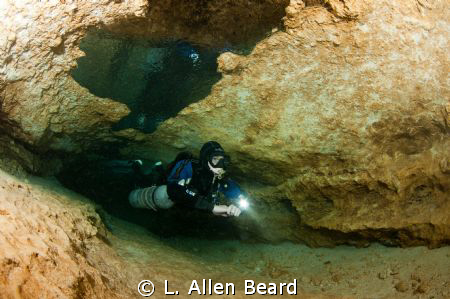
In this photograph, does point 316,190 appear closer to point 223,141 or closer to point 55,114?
point 223,141

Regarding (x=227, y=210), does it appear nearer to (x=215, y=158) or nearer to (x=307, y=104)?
(x=215, y=158)

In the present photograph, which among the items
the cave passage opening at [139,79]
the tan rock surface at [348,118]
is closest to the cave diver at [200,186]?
the tan rock surface at [348,118]

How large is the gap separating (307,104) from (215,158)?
1.24 m

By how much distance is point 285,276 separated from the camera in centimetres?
397

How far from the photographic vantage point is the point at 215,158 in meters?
3.84

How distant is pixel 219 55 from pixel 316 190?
2139mm

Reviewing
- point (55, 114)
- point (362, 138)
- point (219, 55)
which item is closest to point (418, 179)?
point (362, 138)

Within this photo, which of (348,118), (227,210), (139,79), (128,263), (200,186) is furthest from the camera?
(200,186)

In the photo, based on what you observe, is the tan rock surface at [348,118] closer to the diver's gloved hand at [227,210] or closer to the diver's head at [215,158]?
the diver's head at [215,158]

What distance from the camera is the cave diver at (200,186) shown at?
3.84 metres

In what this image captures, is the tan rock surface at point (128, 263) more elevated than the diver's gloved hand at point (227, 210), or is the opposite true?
the diver's gloved hand at point (227, 210)

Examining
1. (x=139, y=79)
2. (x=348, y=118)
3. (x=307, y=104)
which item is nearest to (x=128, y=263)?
(x=139, y=79)

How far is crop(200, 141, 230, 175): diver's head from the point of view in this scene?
12.6 feet

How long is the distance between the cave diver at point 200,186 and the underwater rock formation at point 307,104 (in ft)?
1.43
